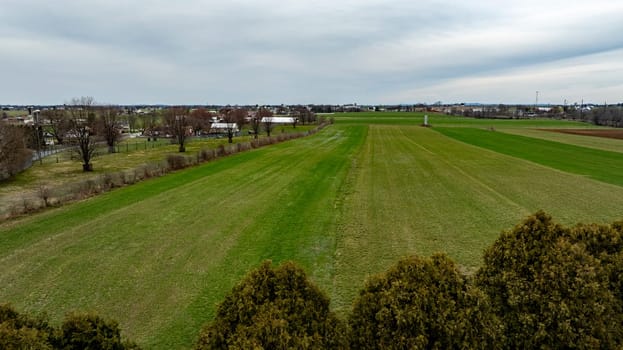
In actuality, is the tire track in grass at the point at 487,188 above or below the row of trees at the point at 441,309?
below

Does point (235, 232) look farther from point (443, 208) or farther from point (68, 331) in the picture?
point (443, 208)

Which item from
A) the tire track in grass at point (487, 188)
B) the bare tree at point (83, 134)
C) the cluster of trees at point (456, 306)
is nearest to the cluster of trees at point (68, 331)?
the cluster of trees at point (456, 306)

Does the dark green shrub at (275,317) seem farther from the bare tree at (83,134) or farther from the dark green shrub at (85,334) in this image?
the bare tree at (83,134)

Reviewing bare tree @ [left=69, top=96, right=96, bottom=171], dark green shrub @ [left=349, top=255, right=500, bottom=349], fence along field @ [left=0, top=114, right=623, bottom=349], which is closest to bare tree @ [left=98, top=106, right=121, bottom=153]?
bare tree @ [left=69, top=96, right=96, bottom=171]

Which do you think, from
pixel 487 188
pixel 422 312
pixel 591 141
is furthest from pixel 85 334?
pixel 591 141

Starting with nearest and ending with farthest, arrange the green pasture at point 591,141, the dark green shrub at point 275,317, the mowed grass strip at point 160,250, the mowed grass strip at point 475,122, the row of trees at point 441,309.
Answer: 1. the dark green shrub at point 275,317
2. the row of trees at point 441,309
3. the mowed grass strip at point 160,250
4. the green pasture at point 591,141
5. the mowed grass strip at point 475,122

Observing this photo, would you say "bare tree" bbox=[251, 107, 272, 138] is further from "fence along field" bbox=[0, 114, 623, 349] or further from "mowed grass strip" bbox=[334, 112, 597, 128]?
"fence along field" bbox=[0, 114, 623, 349]
